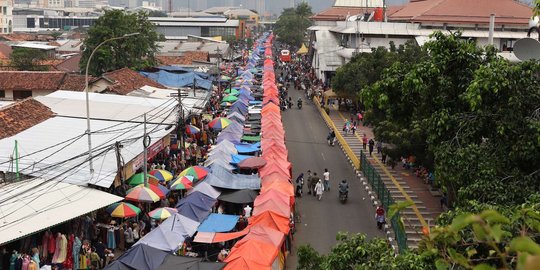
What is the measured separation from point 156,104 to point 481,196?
19.7m

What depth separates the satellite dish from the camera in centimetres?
1263

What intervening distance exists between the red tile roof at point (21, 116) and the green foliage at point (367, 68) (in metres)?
18.3

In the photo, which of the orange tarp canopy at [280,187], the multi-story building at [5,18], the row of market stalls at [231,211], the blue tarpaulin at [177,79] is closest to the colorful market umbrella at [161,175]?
the row of market stalls at [231,211]

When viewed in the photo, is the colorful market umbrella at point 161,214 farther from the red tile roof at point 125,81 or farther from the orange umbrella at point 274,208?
the red tile roof at point 125,81

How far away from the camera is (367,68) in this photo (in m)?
37.4

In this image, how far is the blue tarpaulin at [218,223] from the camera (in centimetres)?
→ 1602

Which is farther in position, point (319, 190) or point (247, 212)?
point (319, 190)

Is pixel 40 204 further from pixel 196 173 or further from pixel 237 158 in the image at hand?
pixel 237 158

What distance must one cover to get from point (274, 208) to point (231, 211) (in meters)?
2.92

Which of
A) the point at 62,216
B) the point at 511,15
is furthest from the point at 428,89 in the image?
the point at 511,15

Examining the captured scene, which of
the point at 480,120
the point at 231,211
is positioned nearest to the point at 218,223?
the point at 231,211

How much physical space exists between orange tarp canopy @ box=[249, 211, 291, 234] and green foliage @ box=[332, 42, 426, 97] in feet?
65.6

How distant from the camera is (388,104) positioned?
46.8 feet

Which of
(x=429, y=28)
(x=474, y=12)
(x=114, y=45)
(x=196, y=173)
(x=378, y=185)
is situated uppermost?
(x=474, y=12)
